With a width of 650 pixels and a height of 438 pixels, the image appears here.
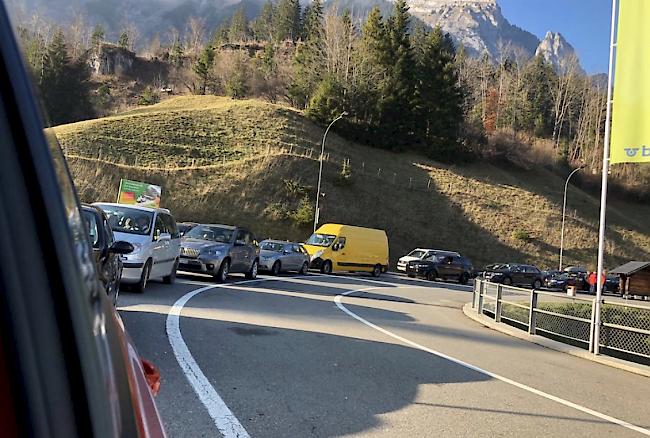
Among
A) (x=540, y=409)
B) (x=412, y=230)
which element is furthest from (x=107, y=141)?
(x=540, y=409)

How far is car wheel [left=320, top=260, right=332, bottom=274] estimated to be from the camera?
95.6ft

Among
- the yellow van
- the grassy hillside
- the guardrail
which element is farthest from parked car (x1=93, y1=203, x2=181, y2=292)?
the grassy hillside

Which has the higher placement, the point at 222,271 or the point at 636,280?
the point at 222,271

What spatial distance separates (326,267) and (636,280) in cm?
2193

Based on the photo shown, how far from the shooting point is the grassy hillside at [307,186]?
47.0 meters

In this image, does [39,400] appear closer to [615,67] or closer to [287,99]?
[615,67]

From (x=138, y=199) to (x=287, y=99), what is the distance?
4541 cm

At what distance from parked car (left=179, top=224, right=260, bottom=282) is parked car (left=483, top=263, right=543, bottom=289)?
73.2 ft

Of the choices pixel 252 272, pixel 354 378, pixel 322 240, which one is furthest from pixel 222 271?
pixel 322 240

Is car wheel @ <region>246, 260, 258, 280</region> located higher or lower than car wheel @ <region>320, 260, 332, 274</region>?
higher

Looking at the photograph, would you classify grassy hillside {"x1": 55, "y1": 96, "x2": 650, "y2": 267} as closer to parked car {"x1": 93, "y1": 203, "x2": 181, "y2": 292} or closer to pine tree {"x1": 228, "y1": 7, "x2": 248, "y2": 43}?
parked car {"x1": 93, "y1": 203, "x2": 181, "y2": 292}

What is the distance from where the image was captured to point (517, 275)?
3847 centimetres

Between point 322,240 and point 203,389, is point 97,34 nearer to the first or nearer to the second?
point 203,389

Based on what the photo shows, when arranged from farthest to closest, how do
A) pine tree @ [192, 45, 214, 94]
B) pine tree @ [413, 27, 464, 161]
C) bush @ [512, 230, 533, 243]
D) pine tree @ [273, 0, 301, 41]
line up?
pine tree @ [273, 0, 301, 41], pine tree @ [192, 45, 214, 94], pine tree @ [413, 27, 464, 161], bush @ [512, 230, 533, 243]
